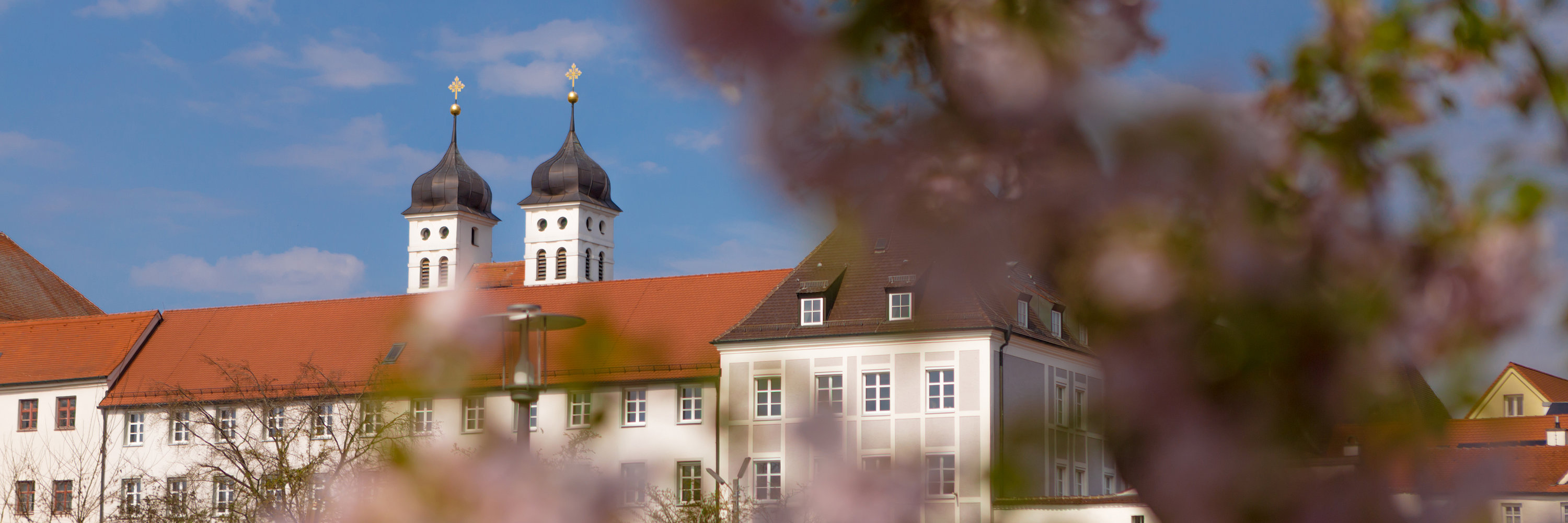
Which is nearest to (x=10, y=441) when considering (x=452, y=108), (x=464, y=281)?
(x=464, y=281)

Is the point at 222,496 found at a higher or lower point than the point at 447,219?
lower

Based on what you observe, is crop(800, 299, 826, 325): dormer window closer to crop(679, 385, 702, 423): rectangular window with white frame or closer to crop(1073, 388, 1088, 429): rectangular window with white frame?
crop(679, 385, 702, 423): rectangular window with white frame

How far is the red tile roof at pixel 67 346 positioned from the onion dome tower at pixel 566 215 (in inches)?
2152

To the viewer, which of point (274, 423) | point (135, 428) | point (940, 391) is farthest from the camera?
point (135, 428)

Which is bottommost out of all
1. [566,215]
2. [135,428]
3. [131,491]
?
[131,491]

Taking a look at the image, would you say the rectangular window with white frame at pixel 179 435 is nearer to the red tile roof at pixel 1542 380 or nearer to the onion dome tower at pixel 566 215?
the red tile roof at pixel 1542 380

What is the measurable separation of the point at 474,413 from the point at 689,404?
3966 centimetres

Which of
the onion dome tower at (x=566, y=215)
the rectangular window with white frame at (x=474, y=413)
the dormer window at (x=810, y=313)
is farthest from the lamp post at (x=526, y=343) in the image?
the onion dome tower at (x=566, y=215)

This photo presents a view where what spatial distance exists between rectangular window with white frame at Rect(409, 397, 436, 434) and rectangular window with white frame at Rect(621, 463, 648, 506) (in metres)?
0.20

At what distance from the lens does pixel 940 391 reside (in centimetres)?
3850

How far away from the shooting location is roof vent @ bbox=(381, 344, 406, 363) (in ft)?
5.02

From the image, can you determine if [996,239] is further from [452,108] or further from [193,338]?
[452,108]

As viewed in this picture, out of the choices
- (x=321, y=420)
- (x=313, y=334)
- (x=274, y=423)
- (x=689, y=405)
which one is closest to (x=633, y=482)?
(x=321, y=420)

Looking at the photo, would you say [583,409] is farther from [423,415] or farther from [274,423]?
[274,423]
